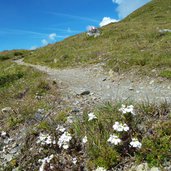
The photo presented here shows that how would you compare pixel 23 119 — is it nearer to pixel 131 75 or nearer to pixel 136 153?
Answer: pixel 136 153

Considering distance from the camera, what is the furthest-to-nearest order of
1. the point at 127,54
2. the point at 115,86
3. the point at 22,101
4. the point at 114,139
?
the point at 127,54 → the point at 115,86 → the point at 22,101 → the point at 114,139

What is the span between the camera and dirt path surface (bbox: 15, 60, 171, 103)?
34.7ft

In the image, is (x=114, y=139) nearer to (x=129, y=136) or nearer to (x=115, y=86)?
(x=129, y=136)

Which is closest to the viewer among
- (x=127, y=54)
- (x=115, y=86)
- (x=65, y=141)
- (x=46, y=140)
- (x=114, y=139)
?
(x=114, y=139)

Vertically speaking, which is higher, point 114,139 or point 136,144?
point 114,139

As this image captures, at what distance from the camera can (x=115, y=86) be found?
13070 mm

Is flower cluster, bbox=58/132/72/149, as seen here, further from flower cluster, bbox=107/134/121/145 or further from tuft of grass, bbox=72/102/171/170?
flower cluster, bbox=107/134/121/145

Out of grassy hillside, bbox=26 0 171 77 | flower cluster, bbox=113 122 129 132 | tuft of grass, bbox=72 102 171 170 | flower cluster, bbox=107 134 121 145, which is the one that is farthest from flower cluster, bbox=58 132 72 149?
grassy hillside, bbox=26 0 171 77

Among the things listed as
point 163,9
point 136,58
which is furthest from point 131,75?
point 163,9

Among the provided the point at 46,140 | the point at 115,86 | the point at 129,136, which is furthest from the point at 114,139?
the point at 115,86

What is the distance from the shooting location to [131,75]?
1424 cm

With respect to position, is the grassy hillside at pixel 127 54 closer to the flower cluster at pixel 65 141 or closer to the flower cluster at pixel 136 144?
the flower cluster at pixel 136 144

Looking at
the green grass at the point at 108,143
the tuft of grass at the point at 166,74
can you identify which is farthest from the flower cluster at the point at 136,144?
the tuft of grass at the point at 166,74

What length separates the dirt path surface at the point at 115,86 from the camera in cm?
1057
